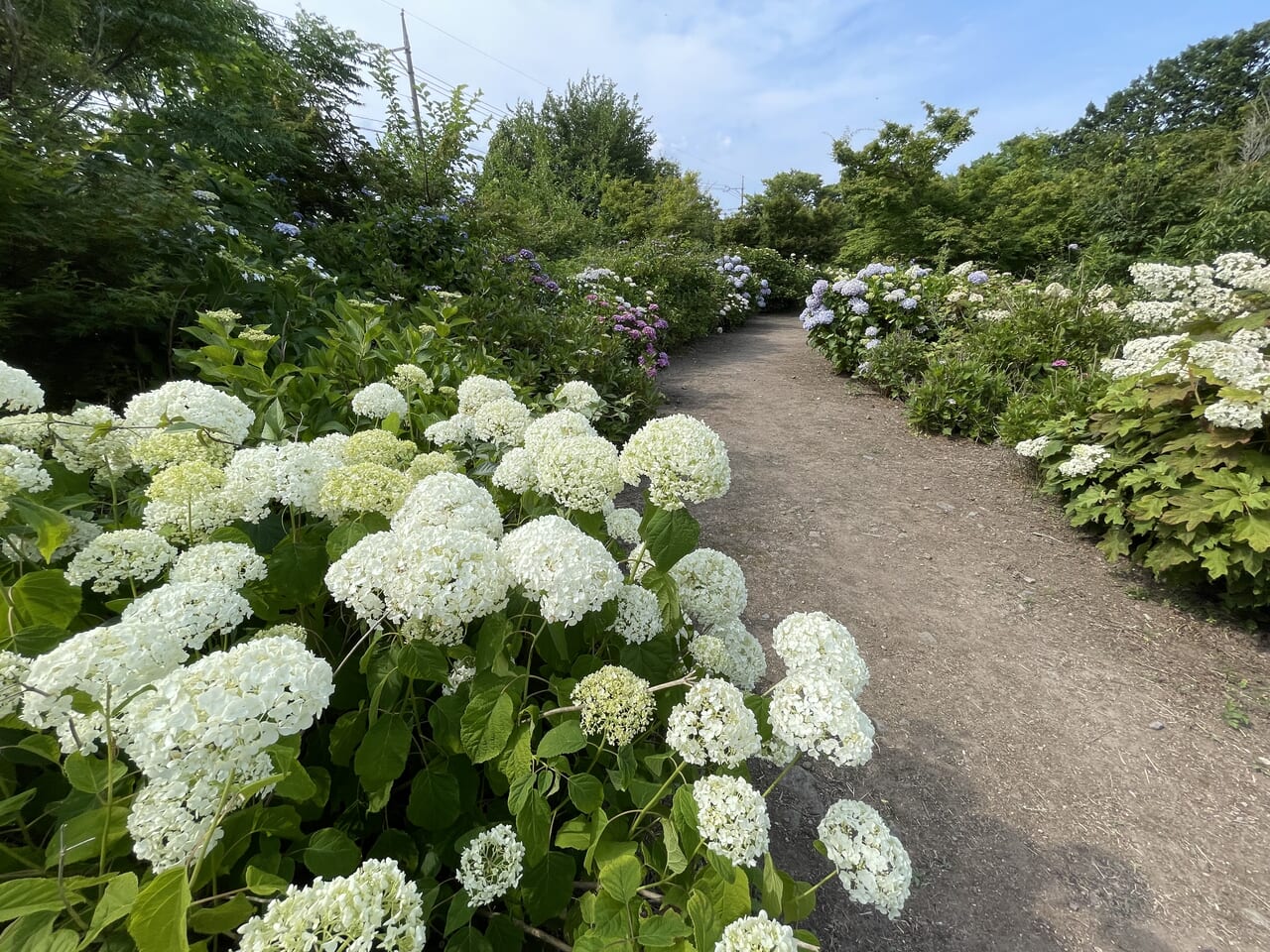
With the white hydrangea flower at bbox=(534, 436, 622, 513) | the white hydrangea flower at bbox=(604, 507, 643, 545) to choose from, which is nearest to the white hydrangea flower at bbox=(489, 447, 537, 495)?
the white hydrangea flower at bbox=(534, 436, 622, 513)

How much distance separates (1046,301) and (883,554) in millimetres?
4708

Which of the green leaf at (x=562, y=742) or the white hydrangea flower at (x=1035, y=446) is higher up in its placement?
the green leaf at (x=562, y=742)

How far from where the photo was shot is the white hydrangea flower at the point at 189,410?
1.27 metres

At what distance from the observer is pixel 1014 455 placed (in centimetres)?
494

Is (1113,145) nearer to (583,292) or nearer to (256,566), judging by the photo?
(583,292)

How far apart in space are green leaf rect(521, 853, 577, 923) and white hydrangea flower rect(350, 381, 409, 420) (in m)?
1.37

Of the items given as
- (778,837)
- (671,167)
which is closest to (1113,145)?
(671,167)

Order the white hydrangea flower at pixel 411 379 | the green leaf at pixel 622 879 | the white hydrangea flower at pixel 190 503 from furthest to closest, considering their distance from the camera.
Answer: the white hydrangea flower at pixel 411 379 → the white hydrangea flower at pixel 190 503 → the green leaf at pixel 622 879

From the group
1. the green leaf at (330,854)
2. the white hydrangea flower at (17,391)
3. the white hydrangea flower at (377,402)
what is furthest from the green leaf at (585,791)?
the white hydrangea flower at (17,391)

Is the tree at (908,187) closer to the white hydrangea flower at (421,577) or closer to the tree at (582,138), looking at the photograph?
the tree at (582,138)

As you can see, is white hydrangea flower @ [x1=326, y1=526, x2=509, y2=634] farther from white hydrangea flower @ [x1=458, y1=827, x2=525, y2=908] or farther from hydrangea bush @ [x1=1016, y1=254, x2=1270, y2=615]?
hydrangea bush @ [x1=1016, y1=254, x2=1270, y2=615]

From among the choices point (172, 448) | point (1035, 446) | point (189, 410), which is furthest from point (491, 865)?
point (1035, 446)

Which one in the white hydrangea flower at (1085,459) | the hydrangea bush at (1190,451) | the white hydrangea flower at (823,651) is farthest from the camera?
the white hydrangea flower at (1085,459)

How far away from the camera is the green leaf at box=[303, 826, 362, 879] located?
0.85 metres
